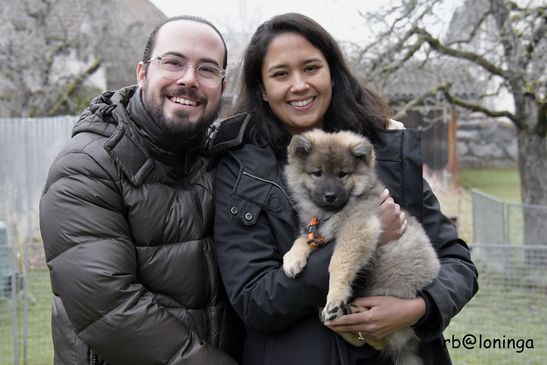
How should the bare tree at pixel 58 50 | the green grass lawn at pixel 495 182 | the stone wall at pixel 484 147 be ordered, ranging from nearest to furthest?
the bare tree at pixel 58 50
the green grass lawn at pixel 495 182
the stone wall at pixel 484 147

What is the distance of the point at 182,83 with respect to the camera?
275 centimetres

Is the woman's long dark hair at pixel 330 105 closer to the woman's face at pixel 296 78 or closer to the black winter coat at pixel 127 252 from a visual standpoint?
the woman's face at pixel 296 78

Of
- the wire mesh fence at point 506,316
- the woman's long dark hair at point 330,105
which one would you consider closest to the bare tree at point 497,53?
the wire mesh fence at point 506,316

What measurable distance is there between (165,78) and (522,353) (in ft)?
15.8

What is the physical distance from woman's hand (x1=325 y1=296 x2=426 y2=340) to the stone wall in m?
24.7

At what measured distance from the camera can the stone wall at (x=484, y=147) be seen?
85.9ft

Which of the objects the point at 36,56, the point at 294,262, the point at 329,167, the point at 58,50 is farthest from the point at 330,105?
the point at 58,50

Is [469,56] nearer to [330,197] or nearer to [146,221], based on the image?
[330,197]

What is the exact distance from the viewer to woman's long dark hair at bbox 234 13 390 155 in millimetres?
3141

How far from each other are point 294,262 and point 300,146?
2.39ft

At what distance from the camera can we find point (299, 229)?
10.0 ft

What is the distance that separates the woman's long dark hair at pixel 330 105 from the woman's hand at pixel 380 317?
1.00 metres

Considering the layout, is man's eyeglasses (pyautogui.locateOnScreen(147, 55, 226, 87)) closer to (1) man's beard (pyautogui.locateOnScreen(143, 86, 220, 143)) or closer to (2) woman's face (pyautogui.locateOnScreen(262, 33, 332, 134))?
(1) man's beard (pyautogui.locateOnScreen(143, 86, 220, 143))

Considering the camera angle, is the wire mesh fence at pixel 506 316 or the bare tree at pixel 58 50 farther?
the bare tree at pixel 58 50
